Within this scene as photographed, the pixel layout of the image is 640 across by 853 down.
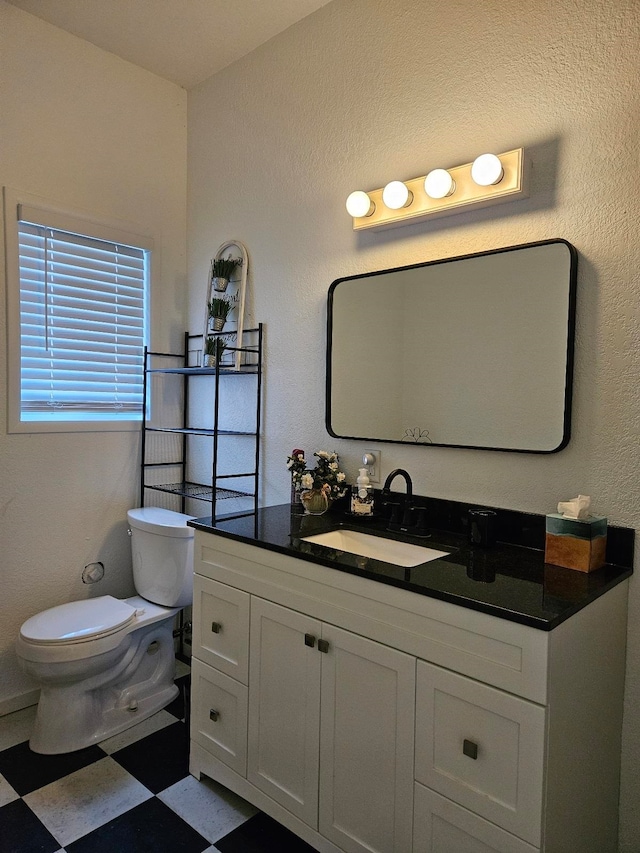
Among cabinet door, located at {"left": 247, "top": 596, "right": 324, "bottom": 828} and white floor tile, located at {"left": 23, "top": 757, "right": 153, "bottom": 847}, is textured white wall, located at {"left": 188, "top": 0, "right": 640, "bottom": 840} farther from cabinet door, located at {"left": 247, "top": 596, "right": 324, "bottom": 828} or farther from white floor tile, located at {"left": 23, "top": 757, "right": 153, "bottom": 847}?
white floor tile, located at {"left": 23, "top": 757, "right": 153, "bottom": 847}

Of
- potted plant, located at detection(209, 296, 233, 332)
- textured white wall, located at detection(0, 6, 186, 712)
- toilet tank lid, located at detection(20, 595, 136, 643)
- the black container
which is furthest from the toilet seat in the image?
the black container

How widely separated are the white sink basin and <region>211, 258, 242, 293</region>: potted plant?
1238mm

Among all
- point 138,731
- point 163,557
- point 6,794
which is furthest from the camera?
point 163,557

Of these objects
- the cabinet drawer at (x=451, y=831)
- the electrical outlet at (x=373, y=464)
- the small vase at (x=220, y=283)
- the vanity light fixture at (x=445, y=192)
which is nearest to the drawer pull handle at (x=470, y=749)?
the cabinet drawer at (x=451, y=831)

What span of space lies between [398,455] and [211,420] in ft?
3.45

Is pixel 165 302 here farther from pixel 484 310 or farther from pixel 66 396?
pixel 484 310

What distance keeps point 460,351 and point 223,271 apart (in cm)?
119

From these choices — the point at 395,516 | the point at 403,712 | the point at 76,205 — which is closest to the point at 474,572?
the point at 403,712

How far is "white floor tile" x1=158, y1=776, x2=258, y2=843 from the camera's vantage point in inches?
65.9

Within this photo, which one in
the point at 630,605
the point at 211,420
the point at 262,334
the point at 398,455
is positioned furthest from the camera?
the point at 211,420

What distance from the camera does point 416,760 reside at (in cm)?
130

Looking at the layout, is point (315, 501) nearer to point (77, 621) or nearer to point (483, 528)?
point (483, 528)

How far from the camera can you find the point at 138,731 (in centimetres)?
214

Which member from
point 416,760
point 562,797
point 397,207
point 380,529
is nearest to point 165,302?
point 397,207
